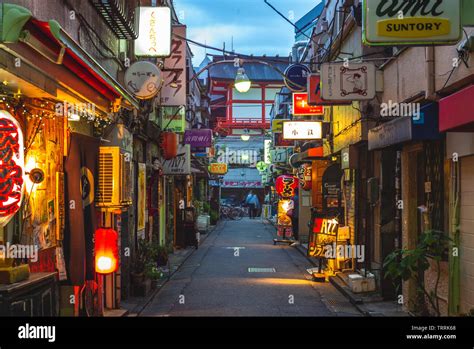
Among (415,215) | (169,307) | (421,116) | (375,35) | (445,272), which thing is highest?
(375,35)

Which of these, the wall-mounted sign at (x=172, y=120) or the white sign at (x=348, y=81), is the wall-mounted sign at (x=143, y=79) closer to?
the white sign at (x=348, y=81)

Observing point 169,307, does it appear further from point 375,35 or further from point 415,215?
point 375,35

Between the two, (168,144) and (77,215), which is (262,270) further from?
(77,215)

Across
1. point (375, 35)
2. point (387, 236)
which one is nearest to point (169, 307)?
point (387, 236)

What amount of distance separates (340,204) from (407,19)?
51.2 feet

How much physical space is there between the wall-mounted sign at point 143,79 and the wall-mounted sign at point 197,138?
16765 millimetres

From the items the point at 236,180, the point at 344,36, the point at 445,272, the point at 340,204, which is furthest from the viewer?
the point at 236,180

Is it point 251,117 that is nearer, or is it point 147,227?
point 147,227

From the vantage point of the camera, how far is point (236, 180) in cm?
8138

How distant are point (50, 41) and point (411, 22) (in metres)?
5.09

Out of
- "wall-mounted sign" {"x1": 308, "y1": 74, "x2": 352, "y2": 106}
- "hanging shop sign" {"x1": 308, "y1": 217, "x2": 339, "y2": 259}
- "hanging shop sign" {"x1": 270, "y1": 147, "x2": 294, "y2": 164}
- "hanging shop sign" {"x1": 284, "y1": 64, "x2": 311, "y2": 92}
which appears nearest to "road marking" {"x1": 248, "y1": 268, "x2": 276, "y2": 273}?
"hanging shop sign" {"x1": 308, "y1": 217, "x2": 339, "y2": 259}

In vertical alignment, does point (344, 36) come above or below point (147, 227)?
above

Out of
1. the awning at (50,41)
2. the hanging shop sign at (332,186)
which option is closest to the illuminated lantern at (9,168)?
the awning at (50,41)

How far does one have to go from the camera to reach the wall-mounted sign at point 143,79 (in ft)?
52.3
